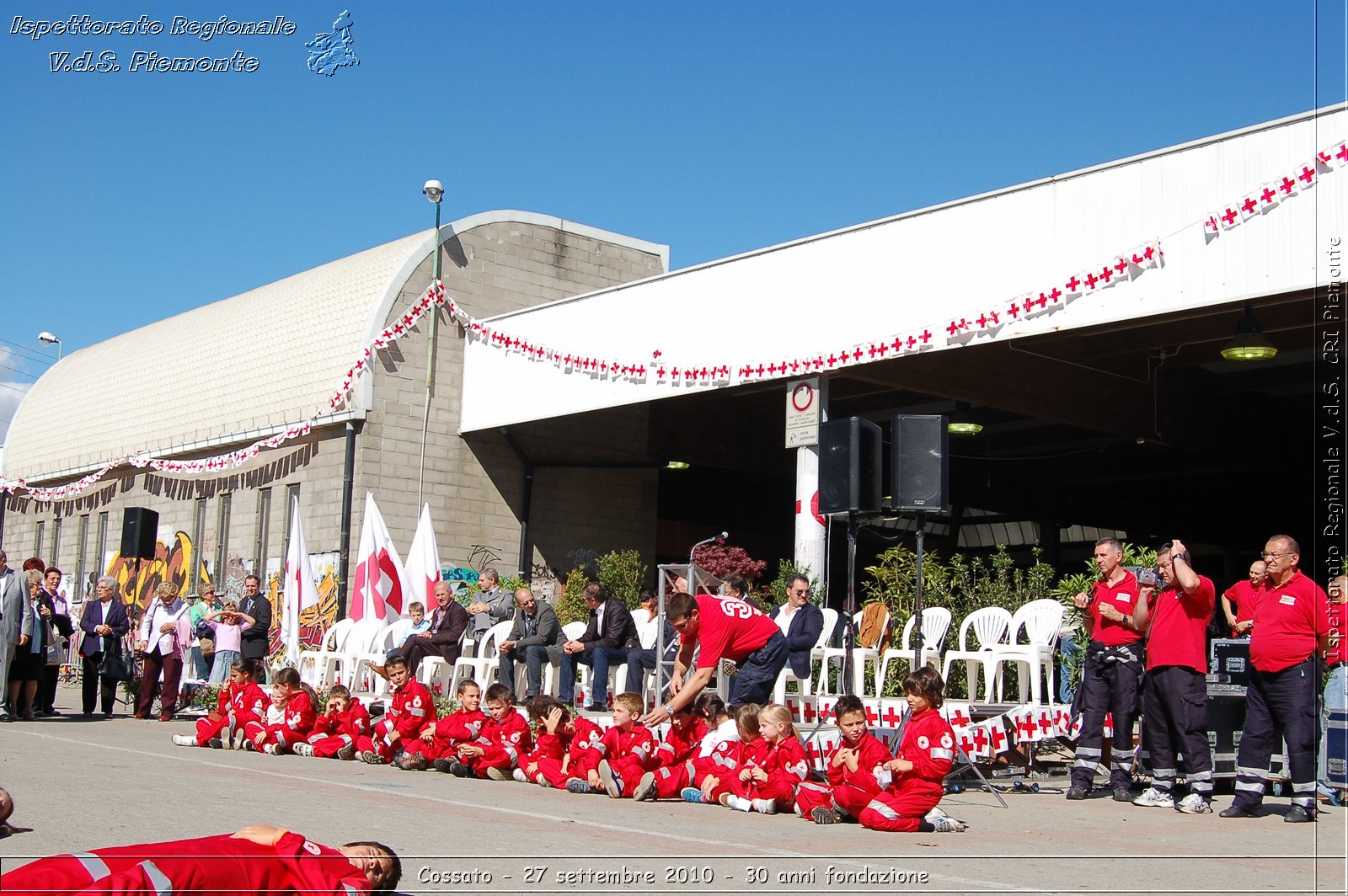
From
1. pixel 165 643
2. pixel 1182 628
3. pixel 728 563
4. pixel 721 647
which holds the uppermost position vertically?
pixel 728 563

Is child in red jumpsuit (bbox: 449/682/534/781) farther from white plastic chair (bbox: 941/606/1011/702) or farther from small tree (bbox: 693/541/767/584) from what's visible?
small tree (bbox: 693/541/767/584)

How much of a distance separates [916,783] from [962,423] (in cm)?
1312

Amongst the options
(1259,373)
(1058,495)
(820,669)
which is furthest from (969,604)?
(1058,495)

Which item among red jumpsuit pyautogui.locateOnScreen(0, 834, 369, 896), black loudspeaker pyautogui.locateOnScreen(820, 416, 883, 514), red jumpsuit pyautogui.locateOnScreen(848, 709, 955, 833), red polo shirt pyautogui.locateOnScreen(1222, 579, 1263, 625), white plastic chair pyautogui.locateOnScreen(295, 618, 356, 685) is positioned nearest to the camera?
red jumpsuit pyautogui.locateOnScreen(0, 834, 369, 896)

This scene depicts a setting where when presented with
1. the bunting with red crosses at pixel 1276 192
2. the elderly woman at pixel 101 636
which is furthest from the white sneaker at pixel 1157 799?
the elderly woman at pixel 101 636

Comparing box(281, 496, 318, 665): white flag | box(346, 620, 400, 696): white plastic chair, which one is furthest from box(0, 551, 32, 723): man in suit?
box(281, 496, 318, 665): white flag

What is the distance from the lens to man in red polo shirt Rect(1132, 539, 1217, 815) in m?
9.37

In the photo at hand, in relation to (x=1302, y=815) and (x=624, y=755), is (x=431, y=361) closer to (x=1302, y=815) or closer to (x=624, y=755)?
(x=624, y=755)

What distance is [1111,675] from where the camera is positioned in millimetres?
9977

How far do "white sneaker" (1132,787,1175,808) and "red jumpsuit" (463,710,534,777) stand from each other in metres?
4.78

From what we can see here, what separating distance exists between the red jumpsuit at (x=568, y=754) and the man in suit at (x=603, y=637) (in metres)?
2.90

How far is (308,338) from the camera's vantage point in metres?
25.1

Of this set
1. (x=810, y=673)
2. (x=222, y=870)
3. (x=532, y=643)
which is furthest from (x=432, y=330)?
(x=222, y=870)

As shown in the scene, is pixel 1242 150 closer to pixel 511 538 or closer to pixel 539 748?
pixel 539 748
